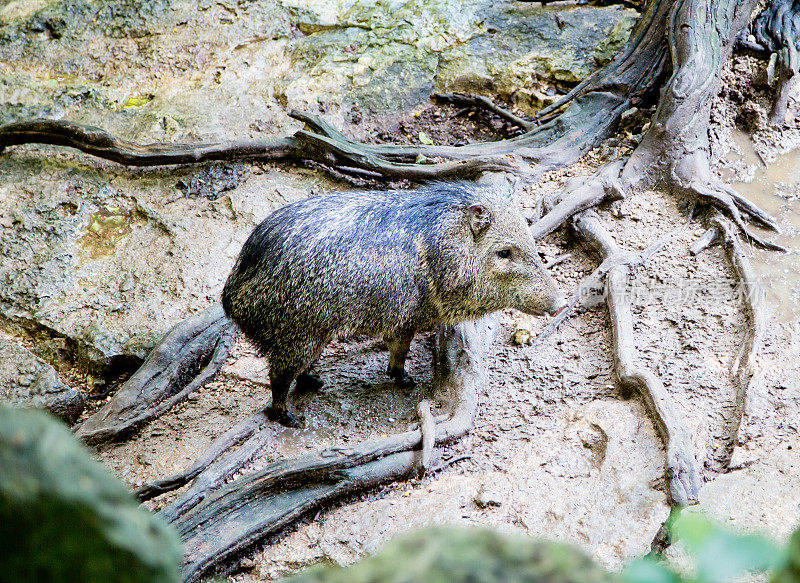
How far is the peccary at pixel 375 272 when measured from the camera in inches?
127

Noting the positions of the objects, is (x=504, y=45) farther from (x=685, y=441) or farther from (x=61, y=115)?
(x=685, y=441)

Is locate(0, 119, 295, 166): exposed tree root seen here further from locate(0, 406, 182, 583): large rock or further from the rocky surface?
locate(0, 406, 182, 583): large rock

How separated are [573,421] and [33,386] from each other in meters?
2.94

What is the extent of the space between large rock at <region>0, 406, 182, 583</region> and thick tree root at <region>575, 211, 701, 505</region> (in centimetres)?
235

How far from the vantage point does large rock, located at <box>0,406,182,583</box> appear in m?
0.81

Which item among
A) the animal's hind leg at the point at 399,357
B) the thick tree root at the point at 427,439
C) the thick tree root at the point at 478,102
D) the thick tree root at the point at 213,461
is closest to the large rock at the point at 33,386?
the thick tree root at the point at 213,461

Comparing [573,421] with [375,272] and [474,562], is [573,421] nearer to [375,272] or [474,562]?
[375,272]

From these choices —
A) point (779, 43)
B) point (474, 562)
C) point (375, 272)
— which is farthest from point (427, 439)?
point (779, 43)

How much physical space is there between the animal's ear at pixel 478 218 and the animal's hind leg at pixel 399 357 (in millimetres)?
656

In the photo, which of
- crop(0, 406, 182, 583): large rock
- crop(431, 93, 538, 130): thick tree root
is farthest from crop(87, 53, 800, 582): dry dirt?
crop(0, 406, 182, 583): large rock

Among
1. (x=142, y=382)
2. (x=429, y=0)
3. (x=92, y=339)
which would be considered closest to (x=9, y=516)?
(x=142, y=382)

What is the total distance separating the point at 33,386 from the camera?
377 centimetres

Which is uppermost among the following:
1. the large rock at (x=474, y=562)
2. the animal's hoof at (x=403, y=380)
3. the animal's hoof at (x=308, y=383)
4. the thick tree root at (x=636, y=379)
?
the large rock at (x=474, y=562)

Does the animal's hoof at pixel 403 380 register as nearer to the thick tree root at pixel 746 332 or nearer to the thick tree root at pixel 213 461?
the thick tree root at pixel 213 461
